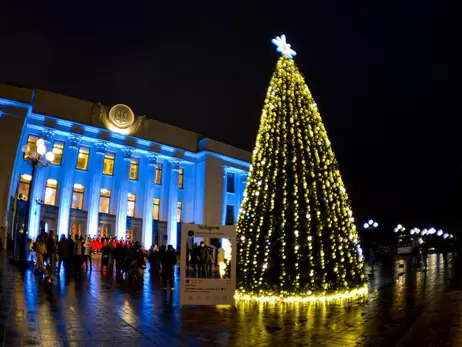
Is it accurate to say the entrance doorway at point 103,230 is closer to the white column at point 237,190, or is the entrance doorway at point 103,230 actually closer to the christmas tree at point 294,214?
the white column at point 237,190

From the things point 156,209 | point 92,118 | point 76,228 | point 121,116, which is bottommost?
point 76,228

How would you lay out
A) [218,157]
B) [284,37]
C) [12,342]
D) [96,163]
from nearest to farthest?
[12,342], [284,37], [96,163], [218,157]

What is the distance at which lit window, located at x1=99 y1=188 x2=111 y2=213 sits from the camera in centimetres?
3838

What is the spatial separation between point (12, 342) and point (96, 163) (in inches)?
1297

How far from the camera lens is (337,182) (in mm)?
12711

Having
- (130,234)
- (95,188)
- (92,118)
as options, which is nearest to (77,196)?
(95,188)

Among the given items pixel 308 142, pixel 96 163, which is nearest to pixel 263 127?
pixel 308 142

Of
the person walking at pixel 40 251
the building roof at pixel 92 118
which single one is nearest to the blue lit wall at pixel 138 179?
the building roof at pixel 92 118

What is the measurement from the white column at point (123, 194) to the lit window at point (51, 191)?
17.5 ft

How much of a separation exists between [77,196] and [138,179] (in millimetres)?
5932

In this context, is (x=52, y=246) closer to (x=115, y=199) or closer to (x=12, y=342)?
(x=12, y=342)

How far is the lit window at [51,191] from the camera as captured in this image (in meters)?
35.2

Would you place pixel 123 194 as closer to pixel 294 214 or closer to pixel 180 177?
pixel 180 177

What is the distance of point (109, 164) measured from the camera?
130 feet
